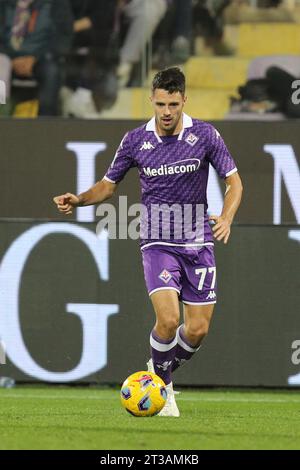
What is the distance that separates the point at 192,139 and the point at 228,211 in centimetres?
66

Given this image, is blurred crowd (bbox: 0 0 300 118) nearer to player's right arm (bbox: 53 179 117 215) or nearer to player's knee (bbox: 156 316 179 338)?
player's right arm (bbox: 53 179 117 215)

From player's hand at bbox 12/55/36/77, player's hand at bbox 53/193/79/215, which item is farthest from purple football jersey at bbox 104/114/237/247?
player's hand at bbox 12/55/36/77

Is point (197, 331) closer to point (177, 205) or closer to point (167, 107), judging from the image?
point (177, 205)

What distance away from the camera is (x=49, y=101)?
1213 centimetres

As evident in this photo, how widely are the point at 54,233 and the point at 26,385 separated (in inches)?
56.7

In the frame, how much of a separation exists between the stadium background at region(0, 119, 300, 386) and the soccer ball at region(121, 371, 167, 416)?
3.22 meters

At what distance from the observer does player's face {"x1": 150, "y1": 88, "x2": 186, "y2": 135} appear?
7.77 m

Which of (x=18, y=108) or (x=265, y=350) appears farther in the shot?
(x=18, y=108)

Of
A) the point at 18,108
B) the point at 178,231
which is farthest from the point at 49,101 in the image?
the point at 178,231

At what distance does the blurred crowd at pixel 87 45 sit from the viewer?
1216 cm

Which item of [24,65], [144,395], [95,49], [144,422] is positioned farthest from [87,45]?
[144,422]

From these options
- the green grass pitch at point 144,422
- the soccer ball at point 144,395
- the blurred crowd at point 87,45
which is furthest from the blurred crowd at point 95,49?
the soccer ball at point 144,395

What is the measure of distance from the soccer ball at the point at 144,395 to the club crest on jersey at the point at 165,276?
2.31 ft

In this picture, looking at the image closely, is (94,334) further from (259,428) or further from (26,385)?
(259,428)
